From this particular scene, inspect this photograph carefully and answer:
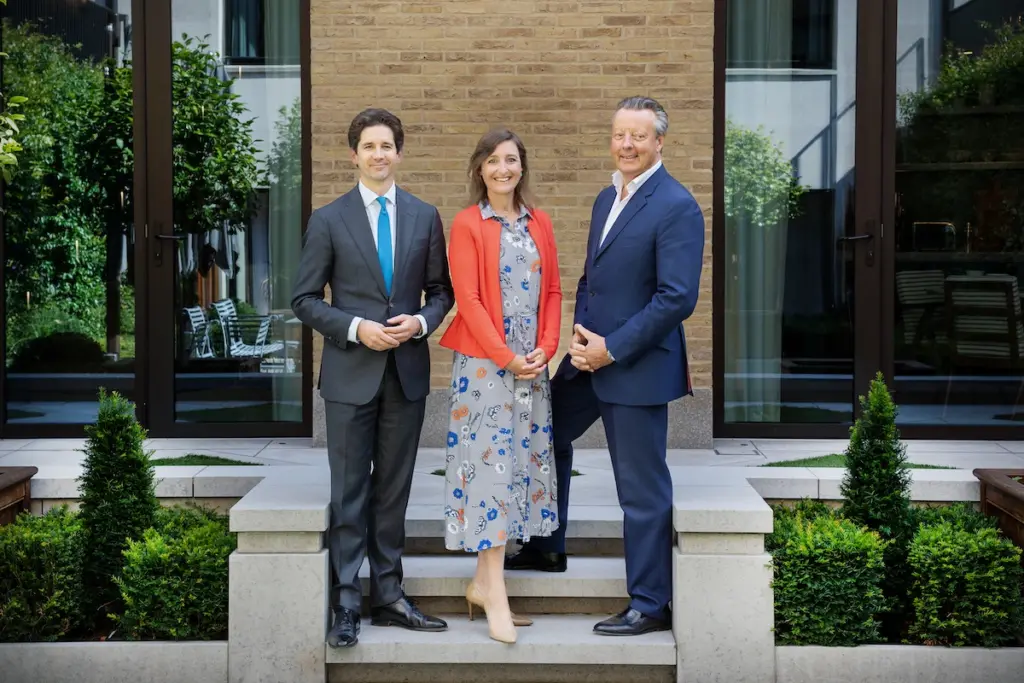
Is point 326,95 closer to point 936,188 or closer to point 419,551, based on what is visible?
point 419,551

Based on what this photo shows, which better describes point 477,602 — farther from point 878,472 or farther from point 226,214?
point 226,214

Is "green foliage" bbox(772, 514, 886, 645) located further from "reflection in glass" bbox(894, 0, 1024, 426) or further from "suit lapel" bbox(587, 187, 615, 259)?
"reflection in glass" bbox(894, 0, 1024, 426)

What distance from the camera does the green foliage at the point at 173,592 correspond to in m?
4.54

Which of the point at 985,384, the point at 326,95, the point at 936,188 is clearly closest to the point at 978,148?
the point at 936,188

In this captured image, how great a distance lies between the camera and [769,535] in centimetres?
482

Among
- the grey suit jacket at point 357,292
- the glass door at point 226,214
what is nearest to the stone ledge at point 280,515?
the grey suit jacket at point 357,292

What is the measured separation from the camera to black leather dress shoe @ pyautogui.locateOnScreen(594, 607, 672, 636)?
443 centimetres

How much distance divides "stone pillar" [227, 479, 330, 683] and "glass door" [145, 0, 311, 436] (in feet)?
10.1

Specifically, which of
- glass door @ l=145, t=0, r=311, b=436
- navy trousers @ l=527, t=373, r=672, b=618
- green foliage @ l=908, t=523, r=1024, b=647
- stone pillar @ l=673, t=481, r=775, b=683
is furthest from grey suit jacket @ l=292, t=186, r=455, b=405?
glass door @ l=145, t=0, r=311, b=436

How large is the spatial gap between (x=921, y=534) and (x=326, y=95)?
13.8 feet

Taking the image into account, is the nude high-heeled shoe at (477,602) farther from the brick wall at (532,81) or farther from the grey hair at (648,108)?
the brick wall at (532,81)

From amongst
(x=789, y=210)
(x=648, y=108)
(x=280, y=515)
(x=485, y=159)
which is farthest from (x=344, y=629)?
(x=789, y=210)

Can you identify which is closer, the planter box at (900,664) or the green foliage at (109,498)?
the planter box at (900,664)

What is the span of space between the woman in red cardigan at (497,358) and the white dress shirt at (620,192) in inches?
9.4
